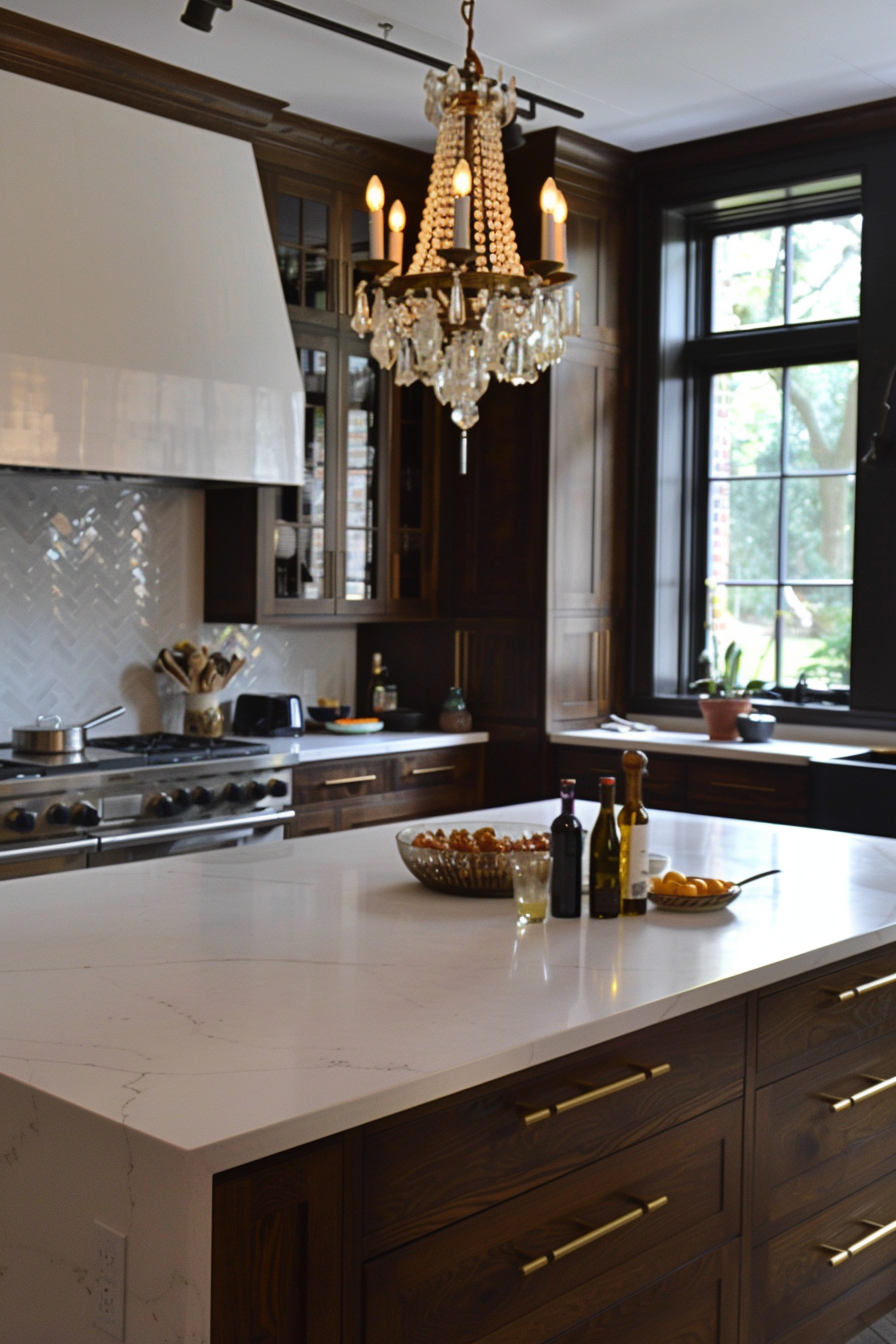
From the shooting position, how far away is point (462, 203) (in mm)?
2352

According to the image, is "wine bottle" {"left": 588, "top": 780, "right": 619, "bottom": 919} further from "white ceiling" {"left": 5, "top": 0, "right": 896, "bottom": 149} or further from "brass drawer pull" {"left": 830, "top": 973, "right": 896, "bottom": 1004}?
"white ceiling" {"left": 5, "top": 0, "right": 896, "bottom": 149}

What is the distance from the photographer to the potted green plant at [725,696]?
5020 mm

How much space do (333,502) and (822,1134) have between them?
331 centimetres

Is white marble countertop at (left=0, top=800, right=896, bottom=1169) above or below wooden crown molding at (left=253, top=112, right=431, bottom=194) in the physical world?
below

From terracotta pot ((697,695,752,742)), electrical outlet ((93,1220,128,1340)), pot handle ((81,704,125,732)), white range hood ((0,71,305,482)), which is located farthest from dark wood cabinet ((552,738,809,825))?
electrical outlet ((93,1220,128,1340))

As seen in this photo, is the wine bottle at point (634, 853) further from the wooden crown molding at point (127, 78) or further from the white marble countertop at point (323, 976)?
the wooden crown molding at point (127, 78)

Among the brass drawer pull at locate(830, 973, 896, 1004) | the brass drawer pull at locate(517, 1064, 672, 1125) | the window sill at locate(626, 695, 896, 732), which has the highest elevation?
the window sill at locate(626, 695, 896, 732)

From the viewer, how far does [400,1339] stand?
62.3 inches

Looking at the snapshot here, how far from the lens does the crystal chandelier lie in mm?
2490

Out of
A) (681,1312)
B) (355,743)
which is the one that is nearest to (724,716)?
(355,743)

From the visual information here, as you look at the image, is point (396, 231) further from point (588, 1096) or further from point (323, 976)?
point (588, 1096)

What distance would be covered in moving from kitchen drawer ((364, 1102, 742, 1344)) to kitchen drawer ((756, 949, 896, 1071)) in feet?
0.50

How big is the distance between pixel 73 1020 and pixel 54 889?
791mm

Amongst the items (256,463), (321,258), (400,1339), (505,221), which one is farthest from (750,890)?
(321,258)
